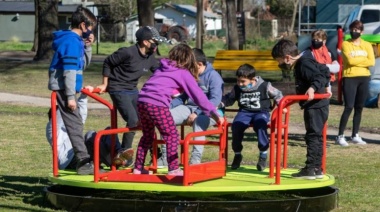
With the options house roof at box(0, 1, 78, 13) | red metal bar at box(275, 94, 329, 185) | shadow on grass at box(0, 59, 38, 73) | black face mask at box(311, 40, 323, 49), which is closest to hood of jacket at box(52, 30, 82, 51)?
red metal bar at box(275, 94, 329, 185)

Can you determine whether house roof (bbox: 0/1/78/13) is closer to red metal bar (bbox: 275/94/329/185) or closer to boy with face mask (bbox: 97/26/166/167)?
boy with face mask (bbox: 97/26/166/167)

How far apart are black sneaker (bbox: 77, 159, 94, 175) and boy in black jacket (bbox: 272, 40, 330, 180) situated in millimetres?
2114

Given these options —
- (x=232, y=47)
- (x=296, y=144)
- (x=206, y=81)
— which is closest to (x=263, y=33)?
(x=232, y=47)

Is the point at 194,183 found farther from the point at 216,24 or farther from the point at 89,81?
the point at 216,24

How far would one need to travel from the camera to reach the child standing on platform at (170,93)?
8.55 metres

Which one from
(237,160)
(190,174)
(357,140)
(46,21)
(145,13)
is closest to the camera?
(190,174)

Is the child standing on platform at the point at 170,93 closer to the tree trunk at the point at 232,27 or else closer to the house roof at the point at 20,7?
the tree trunk at the point at 232,27

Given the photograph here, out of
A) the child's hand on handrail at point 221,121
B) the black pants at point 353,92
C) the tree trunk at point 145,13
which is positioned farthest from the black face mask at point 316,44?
the tree trunk at point 145,13

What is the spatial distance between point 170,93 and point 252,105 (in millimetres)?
1810

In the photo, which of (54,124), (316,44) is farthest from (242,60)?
(54,124)

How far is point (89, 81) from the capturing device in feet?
90.7

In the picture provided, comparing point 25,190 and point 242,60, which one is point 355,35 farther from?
point 242,60

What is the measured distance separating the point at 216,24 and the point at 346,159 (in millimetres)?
90573

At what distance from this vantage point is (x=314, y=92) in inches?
372
